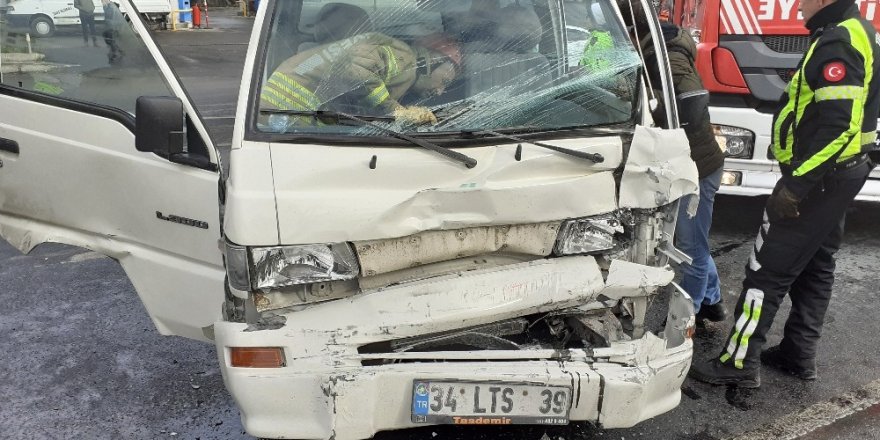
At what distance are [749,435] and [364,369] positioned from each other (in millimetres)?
1799

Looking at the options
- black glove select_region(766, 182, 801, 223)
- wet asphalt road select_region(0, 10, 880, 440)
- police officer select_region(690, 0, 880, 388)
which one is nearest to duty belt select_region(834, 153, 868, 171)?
police officer select_region(690, 0, 880, 388)

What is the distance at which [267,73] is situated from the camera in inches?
118

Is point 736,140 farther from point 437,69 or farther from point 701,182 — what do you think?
point 437,69

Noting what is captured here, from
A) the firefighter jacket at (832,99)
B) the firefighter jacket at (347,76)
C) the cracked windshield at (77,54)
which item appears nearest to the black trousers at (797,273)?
the firefighter jacket at (832,99)

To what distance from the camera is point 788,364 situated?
12.8 ft

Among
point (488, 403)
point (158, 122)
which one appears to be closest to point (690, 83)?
point (488, 403)

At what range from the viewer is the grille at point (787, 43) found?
5.36 metres

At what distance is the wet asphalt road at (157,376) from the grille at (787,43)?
1.51 meters

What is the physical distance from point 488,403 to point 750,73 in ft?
12.5

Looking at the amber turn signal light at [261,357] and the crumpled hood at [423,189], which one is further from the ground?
the crumpled hood at [423,189]

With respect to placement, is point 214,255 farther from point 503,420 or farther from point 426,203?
point 503,420

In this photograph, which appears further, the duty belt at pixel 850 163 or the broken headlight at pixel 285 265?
the duty belt at pixel 850 163

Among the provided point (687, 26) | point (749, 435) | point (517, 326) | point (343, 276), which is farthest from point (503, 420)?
point (687, 26)

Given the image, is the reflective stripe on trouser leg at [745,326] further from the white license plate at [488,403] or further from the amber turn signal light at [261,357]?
the amber turn signal light at [261,357]
